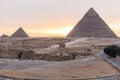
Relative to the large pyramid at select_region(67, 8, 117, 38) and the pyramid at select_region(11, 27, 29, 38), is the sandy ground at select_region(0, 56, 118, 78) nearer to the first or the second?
the large pyramid at select_region(67, 8, 117, 38)

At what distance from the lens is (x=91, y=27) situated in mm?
160875

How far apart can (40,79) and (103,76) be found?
6.94 meters

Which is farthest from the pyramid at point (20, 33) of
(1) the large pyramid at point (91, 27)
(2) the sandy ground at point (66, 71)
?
(2) the sandy ground at point (66, 71)

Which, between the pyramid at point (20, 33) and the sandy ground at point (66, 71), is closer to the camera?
the sandy ground at point (66, 71)

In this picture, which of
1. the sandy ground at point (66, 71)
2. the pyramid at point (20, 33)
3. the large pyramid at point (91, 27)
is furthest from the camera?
the pyramid at point (20, 33)

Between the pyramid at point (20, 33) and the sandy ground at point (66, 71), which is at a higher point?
the pyramid at point (20, 33)

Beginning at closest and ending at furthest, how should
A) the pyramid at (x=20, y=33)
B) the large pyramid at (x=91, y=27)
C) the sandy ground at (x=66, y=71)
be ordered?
the sandy ground at (x=66, y=71), the large pyramid at (x=91, y=27), the pyramid at (x=20, y=33)

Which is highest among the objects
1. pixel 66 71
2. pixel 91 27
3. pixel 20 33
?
pixel 20 33

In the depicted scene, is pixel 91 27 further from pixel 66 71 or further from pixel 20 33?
pixel 66 71

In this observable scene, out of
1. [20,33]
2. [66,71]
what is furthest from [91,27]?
[66,71]

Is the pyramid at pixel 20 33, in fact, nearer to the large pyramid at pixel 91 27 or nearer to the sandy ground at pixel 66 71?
the large pyramid at pixel 91 27

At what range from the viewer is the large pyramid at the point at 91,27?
160125 millimetres

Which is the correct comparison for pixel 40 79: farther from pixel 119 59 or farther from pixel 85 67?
pixel 119 59

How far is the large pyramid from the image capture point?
160 m
